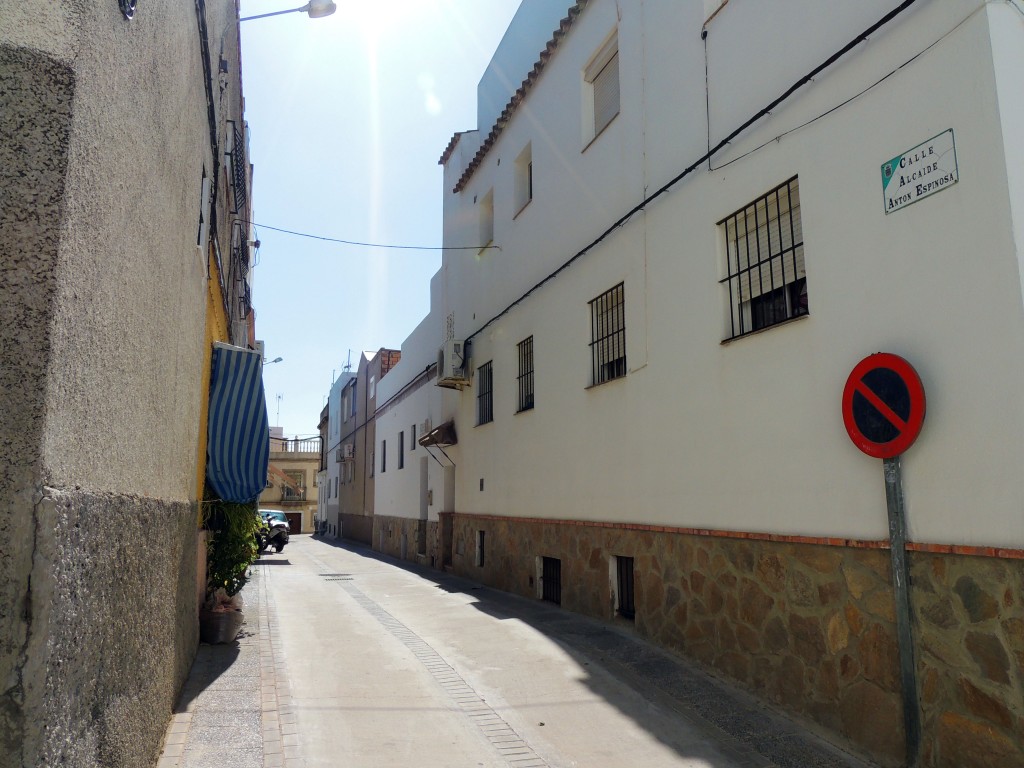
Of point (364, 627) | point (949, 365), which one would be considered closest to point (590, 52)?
point (949, 365)

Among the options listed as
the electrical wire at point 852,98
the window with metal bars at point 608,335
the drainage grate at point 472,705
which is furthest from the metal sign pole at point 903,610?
the window with metal bars at point 608,335

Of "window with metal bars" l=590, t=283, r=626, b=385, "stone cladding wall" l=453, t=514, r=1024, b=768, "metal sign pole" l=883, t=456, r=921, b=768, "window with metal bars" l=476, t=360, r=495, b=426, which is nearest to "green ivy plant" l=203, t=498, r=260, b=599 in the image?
"stone cladding wall" l=453, t=514, r=1024, b=768

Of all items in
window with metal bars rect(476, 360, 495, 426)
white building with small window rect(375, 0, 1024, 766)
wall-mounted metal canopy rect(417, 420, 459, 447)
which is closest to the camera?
white building with small window rect(375, 0, 1024, 766)

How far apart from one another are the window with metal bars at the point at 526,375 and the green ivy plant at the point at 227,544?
466cm

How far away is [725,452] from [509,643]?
3309mm

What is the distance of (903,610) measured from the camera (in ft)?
15.8

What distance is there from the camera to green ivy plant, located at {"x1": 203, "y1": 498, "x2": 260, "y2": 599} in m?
8.59

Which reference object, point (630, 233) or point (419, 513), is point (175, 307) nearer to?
point (630, 233)

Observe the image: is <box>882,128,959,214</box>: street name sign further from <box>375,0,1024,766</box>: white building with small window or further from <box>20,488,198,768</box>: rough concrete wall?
<box>20,488,198,768</box>: rough concrete wall

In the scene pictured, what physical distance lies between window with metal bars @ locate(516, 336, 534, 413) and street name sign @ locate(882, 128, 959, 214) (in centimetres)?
705

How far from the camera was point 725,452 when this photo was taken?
680cm

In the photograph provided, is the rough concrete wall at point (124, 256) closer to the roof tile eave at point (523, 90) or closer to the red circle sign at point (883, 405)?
the red circle sign at point (883, 405)

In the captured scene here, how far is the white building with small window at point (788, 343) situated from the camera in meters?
4.49

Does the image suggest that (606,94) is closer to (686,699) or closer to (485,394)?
(485,394)
